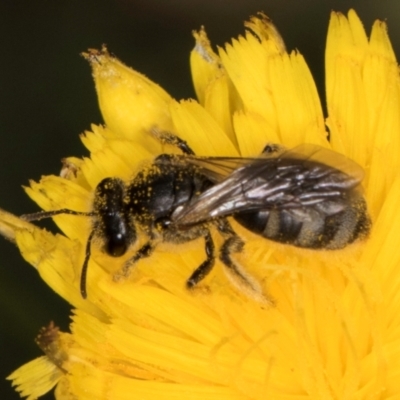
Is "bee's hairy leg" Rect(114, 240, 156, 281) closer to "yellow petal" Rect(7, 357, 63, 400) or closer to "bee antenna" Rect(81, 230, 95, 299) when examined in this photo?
"bee antenna" Rect(81, 230, 95, 299)

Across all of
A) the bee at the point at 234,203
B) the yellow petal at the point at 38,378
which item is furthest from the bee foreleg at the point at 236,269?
the yellow petal at the point at 38,378

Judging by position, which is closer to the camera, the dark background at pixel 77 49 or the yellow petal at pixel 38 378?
the yellow petal at pixel 38 378

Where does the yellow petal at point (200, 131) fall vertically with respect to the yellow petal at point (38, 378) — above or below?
above

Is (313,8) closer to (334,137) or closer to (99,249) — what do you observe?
(334,137)

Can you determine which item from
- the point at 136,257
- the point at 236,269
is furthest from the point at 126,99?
the point at 236,269

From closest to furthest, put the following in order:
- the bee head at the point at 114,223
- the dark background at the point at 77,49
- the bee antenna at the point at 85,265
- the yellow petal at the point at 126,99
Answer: the bee head at the point at 114,223, the bee antenna at the point at 85,265, the yellow petal at the point at 126,99, the dark background at the point at 77,49

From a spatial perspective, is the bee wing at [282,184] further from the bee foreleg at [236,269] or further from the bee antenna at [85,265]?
the bee antenna at [85,265]

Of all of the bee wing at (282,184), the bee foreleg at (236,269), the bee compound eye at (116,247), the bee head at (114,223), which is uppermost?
the bee head at (114,223)

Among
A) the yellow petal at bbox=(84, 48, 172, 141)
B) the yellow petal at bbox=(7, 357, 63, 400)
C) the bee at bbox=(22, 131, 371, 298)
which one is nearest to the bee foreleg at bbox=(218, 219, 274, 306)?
the bee at bbox=(22, 131, 371, 298)
